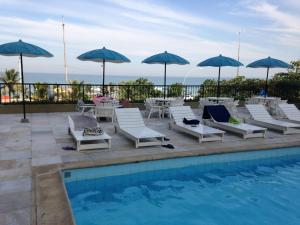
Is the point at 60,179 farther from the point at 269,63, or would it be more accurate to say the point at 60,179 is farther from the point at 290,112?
the point at 269,63

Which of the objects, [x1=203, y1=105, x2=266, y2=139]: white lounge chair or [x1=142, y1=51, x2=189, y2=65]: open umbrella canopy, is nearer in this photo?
[x1=203, y1=105, x2=266, y2=139]: white lounge chair

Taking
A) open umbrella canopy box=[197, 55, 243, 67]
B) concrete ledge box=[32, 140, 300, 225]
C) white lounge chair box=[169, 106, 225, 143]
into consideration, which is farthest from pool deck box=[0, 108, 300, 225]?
open umbrella canopy box=[197, 55, 243, 67]

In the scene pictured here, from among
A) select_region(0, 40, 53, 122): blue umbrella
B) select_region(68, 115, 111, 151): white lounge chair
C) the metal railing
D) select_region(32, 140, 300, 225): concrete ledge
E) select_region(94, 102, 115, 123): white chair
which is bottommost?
select_region(32, 140, 300, 225): concrete ledge

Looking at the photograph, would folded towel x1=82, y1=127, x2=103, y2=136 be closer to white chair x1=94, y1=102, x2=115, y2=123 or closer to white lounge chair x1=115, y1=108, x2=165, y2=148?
white lounge chair x1=115, y1=108, x2=165, y2=148

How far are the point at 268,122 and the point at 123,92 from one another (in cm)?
622

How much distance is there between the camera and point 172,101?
10352 mm

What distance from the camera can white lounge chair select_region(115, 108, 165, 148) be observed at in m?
6.36

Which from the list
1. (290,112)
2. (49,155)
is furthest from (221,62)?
(49,155)

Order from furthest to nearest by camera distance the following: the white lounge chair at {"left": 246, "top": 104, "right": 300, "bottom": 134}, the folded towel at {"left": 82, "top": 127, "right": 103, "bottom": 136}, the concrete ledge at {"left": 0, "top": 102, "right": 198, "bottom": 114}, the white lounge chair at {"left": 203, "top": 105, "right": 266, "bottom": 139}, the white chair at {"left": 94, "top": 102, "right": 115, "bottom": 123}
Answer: the concrete ledge at {"left": 0, "top": 102, "right": 198, "bottom": 114}, the white chair at {"left": 94, "top": 102, "right": 115, "bottom": 123}, the white lounge chair at {"left": 246, "top": 104, "right": 300, "bottom": 134}, the white lounge chair at {"left": 203, "top": 105, "right": 266, "bottom": 139}, the folded towel at {"left": 82, "top": 127, "right": 103, "bottom": 136}

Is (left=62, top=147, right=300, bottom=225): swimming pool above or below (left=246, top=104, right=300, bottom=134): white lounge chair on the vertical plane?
below

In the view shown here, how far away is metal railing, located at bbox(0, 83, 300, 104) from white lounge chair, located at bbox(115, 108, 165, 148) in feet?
15.2

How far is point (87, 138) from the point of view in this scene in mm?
5949

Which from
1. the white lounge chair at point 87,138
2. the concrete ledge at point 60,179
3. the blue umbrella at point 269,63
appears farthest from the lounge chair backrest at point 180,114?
the blue umbrella at point 269,63

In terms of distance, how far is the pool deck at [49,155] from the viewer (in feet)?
11.1
